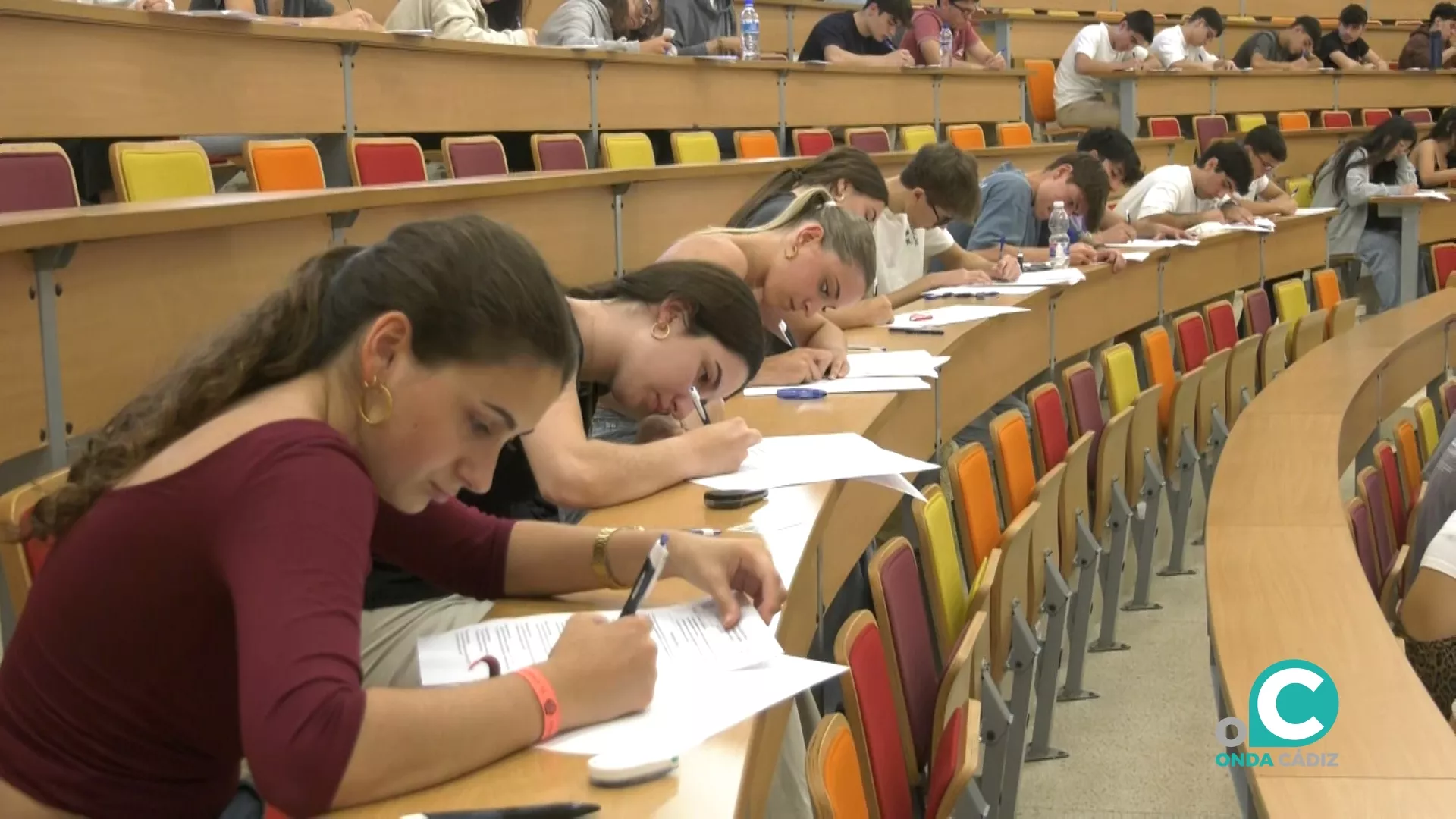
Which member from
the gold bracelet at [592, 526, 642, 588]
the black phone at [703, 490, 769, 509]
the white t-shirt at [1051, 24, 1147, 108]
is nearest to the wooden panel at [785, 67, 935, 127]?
the white t-shirt at [1051, 24, 1147, 108]

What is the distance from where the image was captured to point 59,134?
297 cm

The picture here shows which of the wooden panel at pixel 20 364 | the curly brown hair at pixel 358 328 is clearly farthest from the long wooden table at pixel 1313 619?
the wooden panel at pixel 20 364

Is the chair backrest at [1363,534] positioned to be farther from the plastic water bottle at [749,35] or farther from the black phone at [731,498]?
the plastic water bottle at [749,35]

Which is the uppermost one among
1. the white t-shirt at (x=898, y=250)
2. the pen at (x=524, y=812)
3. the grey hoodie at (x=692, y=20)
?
the grey hoodie at (x=692, y=20)

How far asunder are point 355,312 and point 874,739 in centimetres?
84

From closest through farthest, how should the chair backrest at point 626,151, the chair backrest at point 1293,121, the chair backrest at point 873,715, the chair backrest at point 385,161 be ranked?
the chair backrest at point 873,715
the chair backrest at point 385,161
the chair backrest at point 626,151
the chair backrest at point 1293,121

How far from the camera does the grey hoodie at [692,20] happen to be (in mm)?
6301

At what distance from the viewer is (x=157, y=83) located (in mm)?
3195

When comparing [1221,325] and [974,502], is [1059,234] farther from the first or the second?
[974,502]

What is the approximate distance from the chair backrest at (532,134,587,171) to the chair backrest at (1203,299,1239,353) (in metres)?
2.39

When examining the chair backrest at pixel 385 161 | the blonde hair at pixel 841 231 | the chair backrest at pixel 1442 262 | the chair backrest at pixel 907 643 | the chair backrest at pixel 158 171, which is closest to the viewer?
the chair backrest at pixel 907 643

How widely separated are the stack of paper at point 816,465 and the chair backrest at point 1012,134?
5.99 meters

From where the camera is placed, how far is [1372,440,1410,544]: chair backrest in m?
3.31

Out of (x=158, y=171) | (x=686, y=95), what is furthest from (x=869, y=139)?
(x=158, y=171)
